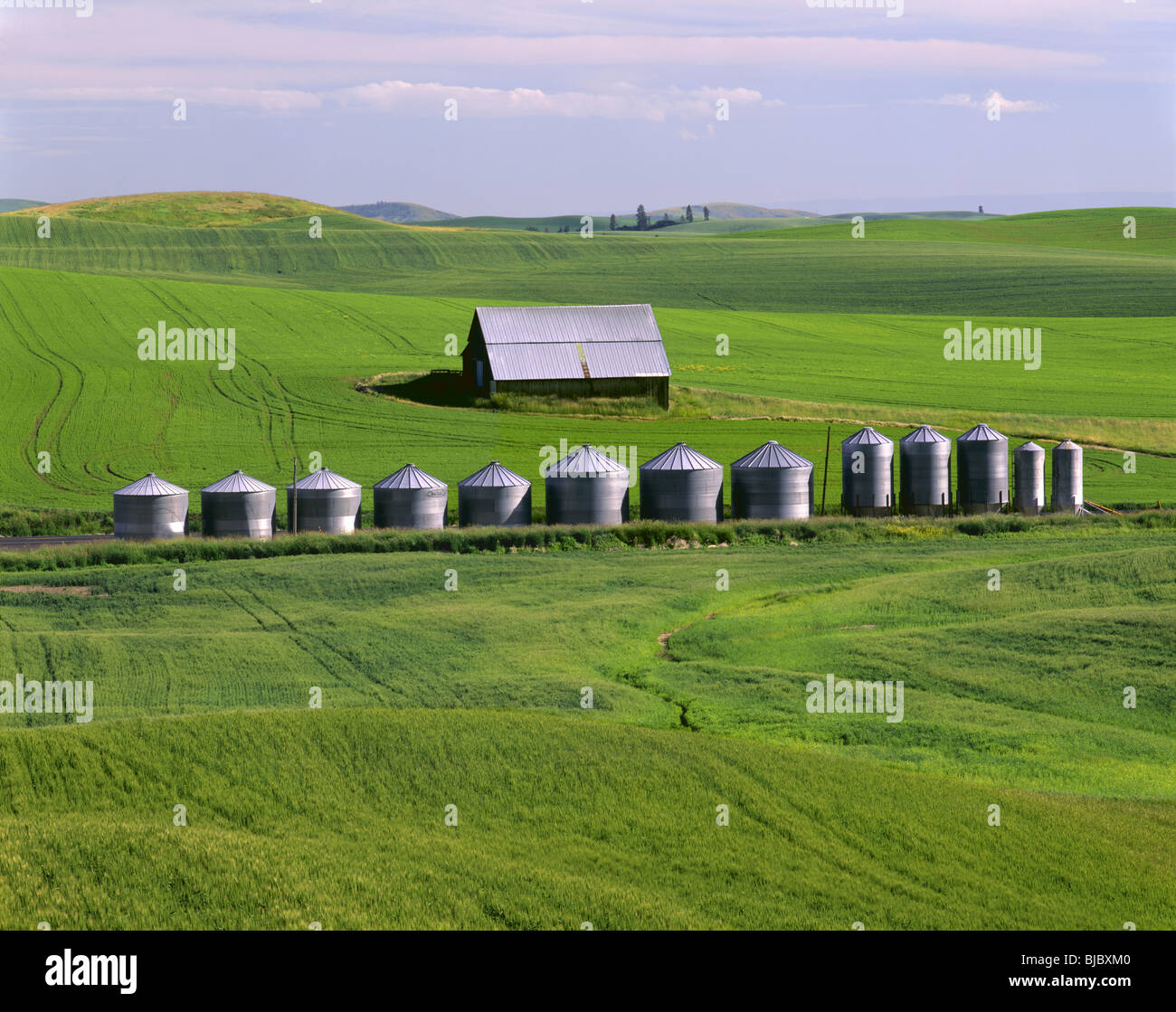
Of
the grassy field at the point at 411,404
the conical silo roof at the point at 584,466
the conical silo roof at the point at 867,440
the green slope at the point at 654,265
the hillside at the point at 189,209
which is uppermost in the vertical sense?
the hillside at the point at 189,209

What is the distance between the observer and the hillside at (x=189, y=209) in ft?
589

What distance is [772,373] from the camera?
9456 cm

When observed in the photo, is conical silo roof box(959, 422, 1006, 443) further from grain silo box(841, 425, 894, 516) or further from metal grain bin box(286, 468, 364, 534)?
metal grain bin box(286, 468, 364, 534)

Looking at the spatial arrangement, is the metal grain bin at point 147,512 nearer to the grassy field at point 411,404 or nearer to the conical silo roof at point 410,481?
the grassy field at point 411,404

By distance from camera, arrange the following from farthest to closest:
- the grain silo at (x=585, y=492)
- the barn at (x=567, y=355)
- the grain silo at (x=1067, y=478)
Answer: the barn at (x=567, y=355)
the grain silo at (x=1067, y=478)
the grain silo at (x=585, y=492)

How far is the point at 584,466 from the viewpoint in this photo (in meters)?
56.2

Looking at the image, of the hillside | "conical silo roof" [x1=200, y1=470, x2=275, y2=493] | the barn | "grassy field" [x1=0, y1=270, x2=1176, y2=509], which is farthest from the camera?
the hillside

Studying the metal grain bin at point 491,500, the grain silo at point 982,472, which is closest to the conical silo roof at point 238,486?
the metal grain bin at point 491,500

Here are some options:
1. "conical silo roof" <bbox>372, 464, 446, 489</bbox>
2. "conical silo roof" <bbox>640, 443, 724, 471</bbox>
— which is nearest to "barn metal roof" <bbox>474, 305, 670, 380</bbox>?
"conical silo roof" <bbox>640, 443, 724, 471</bbox>

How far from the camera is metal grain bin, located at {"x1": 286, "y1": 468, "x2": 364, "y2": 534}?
54844 mm

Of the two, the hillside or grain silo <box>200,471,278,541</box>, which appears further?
the hillside

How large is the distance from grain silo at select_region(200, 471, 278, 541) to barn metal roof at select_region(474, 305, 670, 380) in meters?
29.5

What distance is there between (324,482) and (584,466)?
1069cm

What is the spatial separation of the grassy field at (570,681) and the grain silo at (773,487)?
2395 millimetres
